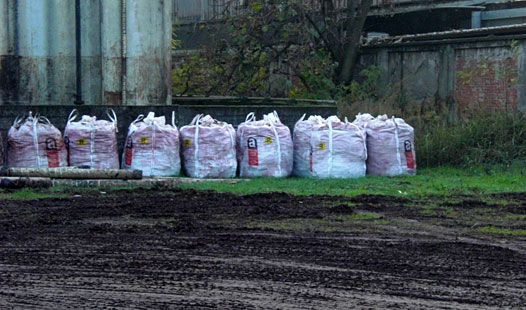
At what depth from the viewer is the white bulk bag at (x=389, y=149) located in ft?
36.4

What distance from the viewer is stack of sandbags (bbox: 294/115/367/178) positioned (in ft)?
35.3

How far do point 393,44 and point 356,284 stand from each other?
1277 centimetres

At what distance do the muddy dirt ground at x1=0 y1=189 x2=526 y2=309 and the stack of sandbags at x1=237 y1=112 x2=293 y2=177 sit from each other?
211 centimetres

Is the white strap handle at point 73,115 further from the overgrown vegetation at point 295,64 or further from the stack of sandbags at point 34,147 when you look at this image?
the overgrown vegetation at point 295,64

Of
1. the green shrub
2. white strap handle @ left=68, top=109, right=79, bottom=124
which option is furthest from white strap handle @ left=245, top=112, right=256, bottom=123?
the green shrub

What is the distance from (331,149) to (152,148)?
2.31 m

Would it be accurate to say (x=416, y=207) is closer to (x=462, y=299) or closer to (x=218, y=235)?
(x=218, y=235)

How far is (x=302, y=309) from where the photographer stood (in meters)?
4.50

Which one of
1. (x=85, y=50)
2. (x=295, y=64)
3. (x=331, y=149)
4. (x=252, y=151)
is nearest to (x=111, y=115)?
(x=85, y=50)

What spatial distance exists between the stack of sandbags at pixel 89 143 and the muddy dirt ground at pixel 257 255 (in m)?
1.85

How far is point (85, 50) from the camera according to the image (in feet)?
40.7

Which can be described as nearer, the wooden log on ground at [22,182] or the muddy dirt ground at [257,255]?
the muddy dirt ground at [257,255]

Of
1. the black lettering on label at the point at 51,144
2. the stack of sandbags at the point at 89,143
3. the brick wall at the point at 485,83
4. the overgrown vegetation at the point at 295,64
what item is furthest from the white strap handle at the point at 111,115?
the brick wall at the point at 485,83

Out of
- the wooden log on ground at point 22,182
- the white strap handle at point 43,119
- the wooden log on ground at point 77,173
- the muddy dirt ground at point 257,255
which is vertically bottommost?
the muddy dirt ground at point 257,255
